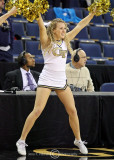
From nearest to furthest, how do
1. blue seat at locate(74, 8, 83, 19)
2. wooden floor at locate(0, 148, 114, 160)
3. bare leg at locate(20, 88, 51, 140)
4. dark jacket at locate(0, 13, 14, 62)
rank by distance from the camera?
wooden floor at locate(0, 148, 114, 160), bare leg at locate(20, 88, 51, 140), dark jacket at locate(0, 13, 14, 62), blue seat at locate(74, 8, 83, 19)

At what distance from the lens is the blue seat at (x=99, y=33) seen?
10930 mm

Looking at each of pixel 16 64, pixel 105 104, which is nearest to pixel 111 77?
pixel 16 64

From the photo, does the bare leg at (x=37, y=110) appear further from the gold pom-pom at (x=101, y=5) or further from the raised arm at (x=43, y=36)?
the gold pom-pom at (x=101, y=5)

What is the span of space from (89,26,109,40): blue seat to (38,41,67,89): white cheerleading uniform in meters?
6.68

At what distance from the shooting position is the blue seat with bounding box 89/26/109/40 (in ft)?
35.9

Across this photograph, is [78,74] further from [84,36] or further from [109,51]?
[84,36]

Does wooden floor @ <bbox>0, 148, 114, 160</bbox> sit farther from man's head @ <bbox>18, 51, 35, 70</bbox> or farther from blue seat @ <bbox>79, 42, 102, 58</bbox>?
blue seat @ <bbox>79, 42, 102, 58</bbox>

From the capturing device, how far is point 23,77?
6234mm

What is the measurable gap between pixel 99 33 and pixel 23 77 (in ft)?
17.3

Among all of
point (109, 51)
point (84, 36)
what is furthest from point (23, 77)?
point (84, 36)

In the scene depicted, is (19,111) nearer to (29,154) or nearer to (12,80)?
(29,154)

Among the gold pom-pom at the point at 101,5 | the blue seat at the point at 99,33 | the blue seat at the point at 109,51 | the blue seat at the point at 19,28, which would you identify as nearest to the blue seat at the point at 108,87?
the gold pom-pom at the point at 101,5

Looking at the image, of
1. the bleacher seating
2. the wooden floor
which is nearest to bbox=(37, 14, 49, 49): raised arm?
the wooden floor

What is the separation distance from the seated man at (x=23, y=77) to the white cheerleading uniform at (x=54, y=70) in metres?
1.81
